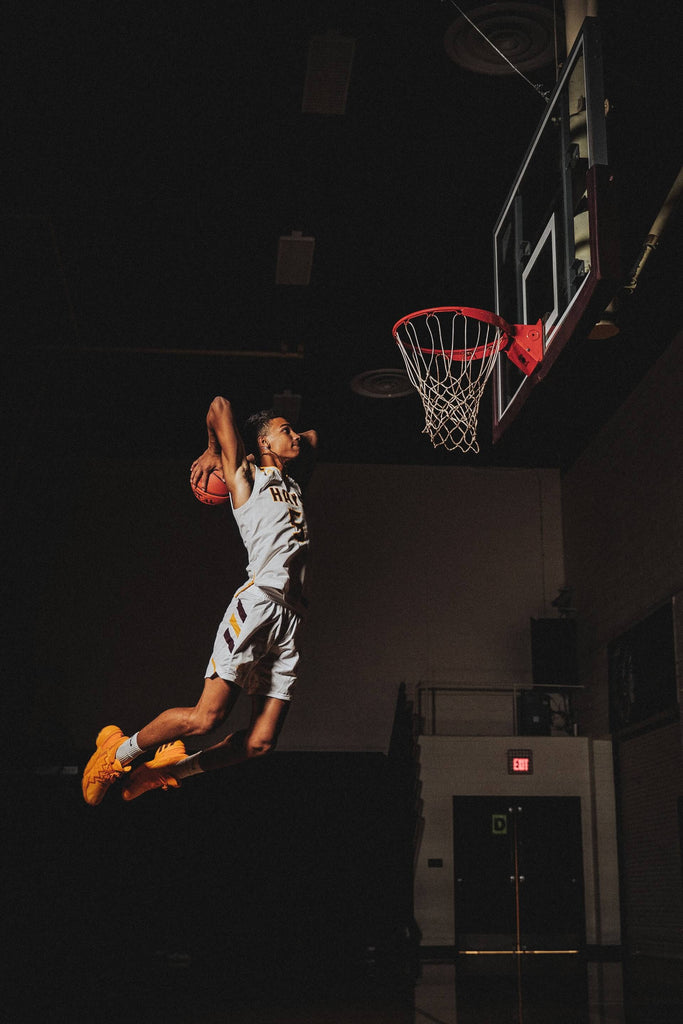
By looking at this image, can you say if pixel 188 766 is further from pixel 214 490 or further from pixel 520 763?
pixel 520 763

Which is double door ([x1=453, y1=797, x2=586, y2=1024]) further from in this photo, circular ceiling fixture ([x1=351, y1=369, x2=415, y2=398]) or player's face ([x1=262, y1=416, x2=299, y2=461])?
player's face ([x1=262, y1=416, x2=299, y2=461])

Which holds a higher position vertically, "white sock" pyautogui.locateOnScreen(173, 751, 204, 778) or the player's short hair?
the player's short hair

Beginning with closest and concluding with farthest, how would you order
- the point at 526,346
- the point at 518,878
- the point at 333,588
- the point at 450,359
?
the point at 526,346
the point at 450,359
the point at 518,878
the point at 333,588

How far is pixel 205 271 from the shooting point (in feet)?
29.6

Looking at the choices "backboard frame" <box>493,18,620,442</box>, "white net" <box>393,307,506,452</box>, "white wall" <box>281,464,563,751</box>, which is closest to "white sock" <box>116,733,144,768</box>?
"white net" <box>393,307,506,452</box>

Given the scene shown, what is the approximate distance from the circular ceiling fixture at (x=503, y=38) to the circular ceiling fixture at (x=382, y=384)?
437 centimetres

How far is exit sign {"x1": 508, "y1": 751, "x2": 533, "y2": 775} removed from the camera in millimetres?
11695

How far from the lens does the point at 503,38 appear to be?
6.68m

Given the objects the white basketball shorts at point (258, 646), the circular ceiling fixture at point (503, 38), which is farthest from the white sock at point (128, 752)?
the circular ceiling fixture at point (503, 38)

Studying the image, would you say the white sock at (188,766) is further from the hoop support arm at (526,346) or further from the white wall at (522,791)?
the white wall at (522,791)

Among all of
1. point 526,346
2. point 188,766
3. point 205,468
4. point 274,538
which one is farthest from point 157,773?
point 526,346

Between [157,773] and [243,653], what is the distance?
74 centimetres

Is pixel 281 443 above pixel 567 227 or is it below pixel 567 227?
below

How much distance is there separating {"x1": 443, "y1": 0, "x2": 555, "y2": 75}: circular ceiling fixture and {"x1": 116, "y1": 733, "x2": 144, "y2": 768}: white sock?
16.9ft
